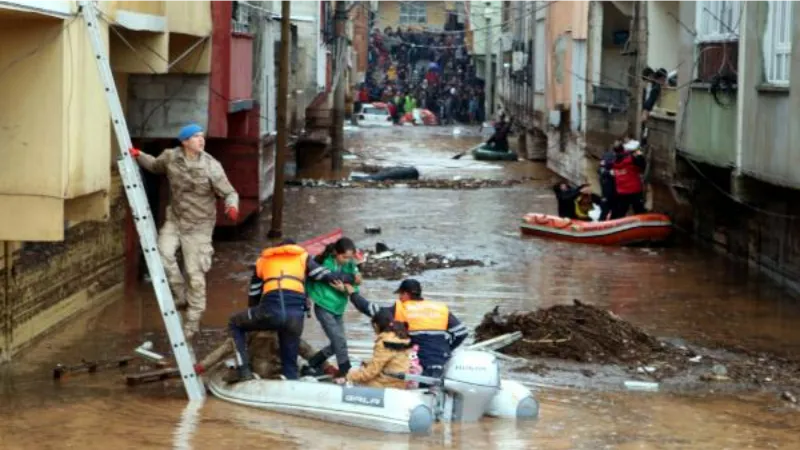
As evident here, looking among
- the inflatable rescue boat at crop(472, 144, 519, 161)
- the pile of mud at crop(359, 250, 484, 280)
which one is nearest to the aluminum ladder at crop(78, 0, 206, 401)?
the pile of mud at crop(359, 250, 484, 280)

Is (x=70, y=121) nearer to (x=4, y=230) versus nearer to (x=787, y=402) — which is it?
(x=4, y=230)

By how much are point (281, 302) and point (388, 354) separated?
3.12ft

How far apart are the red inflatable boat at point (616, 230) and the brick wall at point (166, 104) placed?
8.64 m

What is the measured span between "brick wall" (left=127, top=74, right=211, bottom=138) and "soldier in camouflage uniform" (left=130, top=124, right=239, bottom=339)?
22.0 feet

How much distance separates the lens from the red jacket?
27500 mm

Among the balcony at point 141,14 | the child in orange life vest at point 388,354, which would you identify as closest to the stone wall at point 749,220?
the balcony at point 141,14

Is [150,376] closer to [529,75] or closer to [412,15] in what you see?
[529,75]

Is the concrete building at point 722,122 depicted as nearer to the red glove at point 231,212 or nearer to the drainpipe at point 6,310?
the red glove at point 231,212

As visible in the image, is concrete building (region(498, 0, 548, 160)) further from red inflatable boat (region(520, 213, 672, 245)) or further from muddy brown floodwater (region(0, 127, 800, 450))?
red inflatable boat (region(520, 213, 672, 245))

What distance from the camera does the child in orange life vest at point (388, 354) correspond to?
11977mm

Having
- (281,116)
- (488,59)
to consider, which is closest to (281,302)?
(281,116)

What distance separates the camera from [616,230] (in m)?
26.2

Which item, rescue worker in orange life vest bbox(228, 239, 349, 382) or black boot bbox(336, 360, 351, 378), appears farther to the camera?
black boot bbox(336, 360, 351, 378)

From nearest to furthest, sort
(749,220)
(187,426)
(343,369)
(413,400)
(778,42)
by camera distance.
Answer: (413,400) → (187,426) → (343,369) → (778,42) → (749,220)
